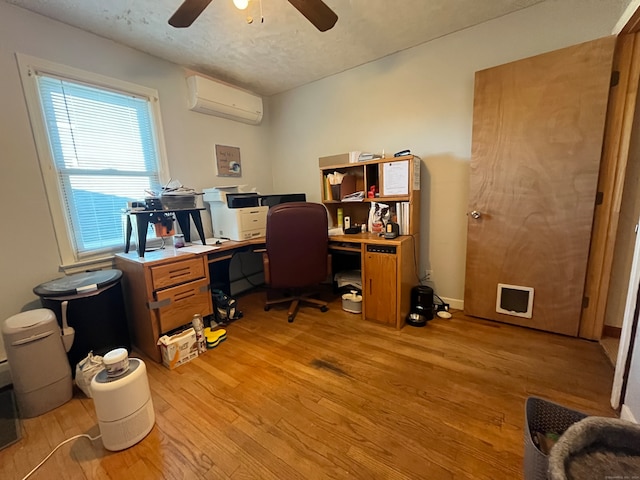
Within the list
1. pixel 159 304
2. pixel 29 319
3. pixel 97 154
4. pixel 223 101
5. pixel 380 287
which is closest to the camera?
pixel 29 319

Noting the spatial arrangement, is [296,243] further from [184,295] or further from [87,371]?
[87,371]

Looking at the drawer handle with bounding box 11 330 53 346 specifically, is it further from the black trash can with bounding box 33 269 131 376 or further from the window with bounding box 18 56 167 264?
the window with bounding box 18 56 167 264

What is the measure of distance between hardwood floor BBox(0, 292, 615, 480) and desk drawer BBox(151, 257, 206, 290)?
61 centimetres

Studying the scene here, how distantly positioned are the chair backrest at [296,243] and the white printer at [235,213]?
0.39 m

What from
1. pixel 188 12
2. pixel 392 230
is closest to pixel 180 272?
pixel 188 12

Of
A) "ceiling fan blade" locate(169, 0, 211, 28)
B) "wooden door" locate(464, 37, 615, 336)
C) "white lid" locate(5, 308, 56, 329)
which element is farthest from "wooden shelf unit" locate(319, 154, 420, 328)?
"white lid" locate(5, 308, 56, 329)

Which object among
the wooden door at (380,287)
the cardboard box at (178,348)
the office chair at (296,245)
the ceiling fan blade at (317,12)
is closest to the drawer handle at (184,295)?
the cardboard box at (178,348)

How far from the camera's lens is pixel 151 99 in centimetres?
243

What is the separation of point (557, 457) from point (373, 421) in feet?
2.89

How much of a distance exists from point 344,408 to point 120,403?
114 cm

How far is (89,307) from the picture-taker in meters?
1.76

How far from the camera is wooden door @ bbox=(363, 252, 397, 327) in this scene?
2225 millimetres

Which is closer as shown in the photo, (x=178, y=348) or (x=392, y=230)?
(x=178, y=348)

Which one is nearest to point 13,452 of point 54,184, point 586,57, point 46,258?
point 46,258
